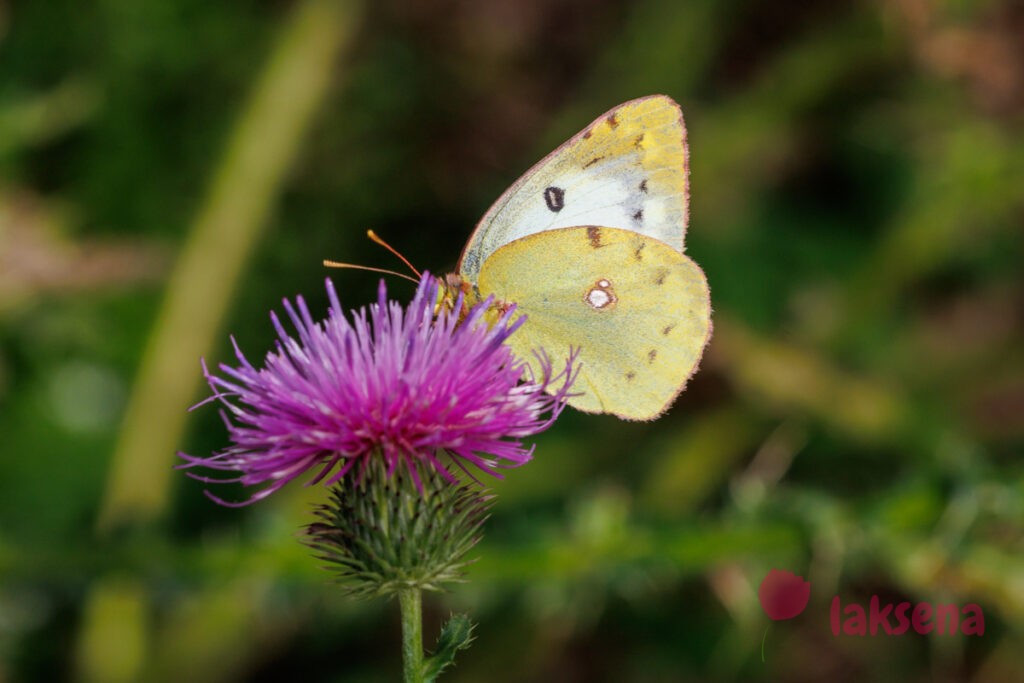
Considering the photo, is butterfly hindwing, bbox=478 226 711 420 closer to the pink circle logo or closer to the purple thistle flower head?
the purple thistle flower head

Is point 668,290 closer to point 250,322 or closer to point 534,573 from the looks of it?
point 534,573

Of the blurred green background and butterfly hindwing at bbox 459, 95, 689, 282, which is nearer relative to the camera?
butterfly hindwing at bbox 459, 95, 689, 282

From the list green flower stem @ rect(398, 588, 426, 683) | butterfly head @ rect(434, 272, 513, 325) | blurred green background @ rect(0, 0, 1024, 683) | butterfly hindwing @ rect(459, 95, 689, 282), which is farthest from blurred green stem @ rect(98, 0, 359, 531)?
green flower stem @ rect(398, 588, 426, 683)

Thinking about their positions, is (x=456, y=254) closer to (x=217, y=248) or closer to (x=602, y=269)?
(x=217, y=248)

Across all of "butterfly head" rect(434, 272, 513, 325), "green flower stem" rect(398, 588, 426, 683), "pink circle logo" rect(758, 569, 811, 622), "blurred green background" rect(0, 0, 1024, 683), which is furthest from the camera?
"blurred green background" rect(0, 0, 1024, 683)

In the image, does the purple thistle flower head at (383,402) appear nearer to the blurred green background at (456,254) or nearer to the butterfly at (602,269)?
the butterfly at (602,269)

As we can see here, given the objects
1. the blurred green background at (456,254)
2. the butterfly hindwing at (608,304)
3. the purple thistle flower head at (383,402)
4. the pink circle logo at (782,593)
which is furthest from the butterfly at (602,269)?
the pink circle logo at (782,593)

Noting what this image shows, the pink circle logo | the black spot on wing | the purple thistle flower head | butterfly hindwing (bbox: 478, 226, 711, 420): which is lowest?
the pink circle logo
